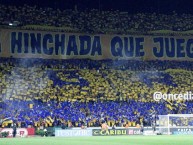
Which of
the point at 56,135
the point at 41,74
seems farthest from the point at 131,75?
the point at 56,135

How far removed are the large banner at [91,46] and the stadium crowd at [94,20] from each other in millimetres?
765

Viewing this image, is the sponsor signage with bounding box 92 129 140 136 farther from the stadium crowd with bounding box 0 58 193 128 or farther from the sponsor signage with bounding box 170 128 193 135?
the sponsor signage with bounding box 170 128 193 135

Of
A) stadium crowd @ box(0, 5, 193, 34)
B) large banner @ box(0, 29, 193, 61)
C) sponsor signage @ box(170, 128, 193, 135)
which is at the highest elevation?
stadium crowd @ box(0, 5, 193, 34)

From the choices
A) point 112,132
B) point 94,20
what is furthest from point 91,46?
point 112,132

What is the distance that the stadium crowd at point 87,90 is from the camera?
1506 inches

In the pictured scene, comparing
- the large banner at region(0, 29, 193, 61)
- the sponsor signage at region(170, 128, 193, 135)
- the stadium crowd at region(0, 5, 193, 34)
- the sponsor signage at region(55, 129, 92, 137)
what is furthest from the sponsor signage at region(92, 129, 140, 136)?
the stadium crowd at region(0, 5, 193, 34)

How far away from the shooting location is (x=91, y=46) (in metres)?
46.2

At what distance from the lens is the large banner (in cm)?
4366

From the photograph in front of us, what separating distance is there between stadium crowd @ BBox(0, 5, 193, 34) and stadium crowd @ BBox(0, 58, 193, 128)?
3.17m

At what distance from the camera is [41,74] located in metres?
42.8

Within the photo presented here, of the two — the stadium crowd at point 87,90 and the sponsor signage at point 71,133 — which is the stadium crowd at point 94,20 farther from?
the sponsor signage at point 71,133

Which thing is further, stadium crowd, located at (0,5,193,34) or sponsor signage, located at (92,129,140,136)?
stadium crowd, located at (0,5,193,34)

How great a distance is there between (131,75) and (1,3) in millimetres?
13432

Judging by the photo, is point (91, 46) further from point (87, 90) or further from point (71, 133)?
point (71, 133)
